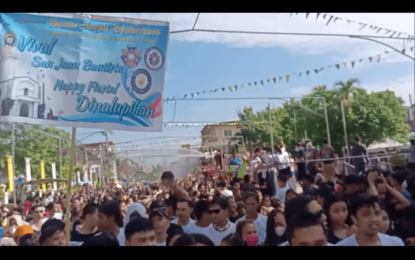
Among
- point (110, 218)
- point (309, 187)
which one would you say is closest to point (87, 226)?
point (110, 218)

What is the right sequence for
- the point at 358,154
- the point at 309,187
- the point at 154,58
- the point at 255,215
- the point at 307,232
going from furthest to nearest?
the point at 358,154 → the point at 309,187 → the point at 255,215 → the point at 154,58 → the point at 307,232

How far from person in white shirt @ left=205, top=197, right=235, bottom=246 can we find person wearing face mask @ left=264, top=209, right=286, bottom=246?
27 cm

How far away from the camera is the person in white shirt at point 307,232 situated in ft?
10.4

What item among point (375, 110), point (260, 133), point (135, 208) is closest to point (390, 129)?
point (375, 110)

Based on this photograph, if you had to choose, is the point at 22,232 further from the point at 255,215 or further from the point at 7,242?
the point at 255,215

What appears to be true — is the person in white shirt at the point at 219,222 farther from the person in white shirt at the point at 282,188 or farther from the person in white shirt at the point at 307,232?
the person in white shirt at the point at 307,232

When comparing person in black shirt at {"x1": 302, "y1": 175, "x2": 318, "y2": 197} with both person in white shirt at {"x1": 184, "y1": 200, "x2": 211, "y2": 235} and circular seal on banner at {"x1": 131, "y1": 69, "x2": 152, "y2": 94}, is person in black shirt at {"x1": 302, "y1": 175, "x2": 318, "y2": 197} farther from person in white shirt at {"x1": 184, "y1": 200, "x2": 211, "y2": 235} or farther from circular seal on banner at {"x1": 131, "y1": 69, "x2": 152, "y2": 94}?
circular seal on banner at {"x1": 131, "y1": 69, "x2": 152, "y2": 94}

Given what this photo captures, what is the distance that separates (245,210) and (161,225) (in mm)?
698

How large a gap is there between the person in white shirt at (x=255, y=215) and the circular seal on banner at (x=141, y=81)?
120cm

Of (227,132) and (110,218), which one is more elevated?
(227,132)

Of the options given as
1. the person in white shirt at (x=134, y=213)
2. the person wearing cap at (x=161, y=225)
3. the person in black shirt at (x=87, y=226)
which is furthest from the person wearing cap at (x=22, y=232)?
the person wearing cap at (x=161, y=225)

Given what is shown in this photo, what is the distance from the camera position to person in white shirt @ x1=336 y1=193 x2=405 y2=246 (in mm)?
3314

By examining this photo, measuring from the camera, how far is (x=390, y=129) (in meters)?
5.62

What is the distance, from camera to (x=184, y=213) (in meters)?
3.91
